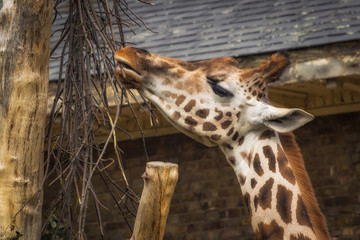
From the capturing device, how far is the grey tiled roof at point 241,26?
227 inches

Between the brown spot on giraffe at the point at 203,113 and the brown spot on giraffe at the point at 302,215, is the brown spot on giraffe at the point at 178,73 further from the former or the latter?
the brown spot on giraffe at the point at 302,215

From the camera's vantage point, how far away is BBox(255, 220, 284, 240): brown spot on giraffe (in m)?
3.04

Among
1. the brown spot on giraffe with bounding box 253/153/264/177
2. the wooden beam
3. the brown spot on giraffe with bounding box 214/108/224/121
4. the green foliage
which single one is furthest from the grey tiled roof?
the brown spot on giraffe with bounding box 253/153/264/177

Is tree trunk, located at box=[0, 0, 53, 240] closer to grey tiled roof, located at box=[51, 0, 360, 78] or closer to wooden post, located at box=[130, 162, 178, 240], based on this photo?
wooden post, located at box=[130, 162, 178, 240]

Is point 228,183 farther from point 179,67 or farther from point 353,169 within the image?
point 179,67

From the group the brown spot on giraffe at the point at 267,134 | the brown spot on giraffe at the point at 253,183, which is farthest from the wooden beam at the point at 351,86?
the brown spot on giraffe at the point at 253,183

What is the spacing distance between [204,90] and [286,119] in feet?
1.38

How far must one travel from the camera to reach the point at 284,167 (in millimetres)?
3154

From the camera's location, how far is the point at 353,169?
21.7 feet

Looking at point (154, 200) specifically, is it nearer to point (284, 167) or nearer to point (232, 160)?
point (232, 160)

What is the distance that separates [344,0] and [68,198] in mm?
3413

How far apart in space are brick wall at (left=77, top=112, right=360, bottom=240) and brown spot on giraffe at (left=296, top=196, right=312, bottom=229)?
3594mm

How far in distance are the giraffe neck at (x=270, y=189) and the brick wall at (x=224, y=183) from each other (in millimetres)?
3548

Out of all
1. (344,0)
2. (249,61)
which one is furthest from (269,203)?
(344,0)
